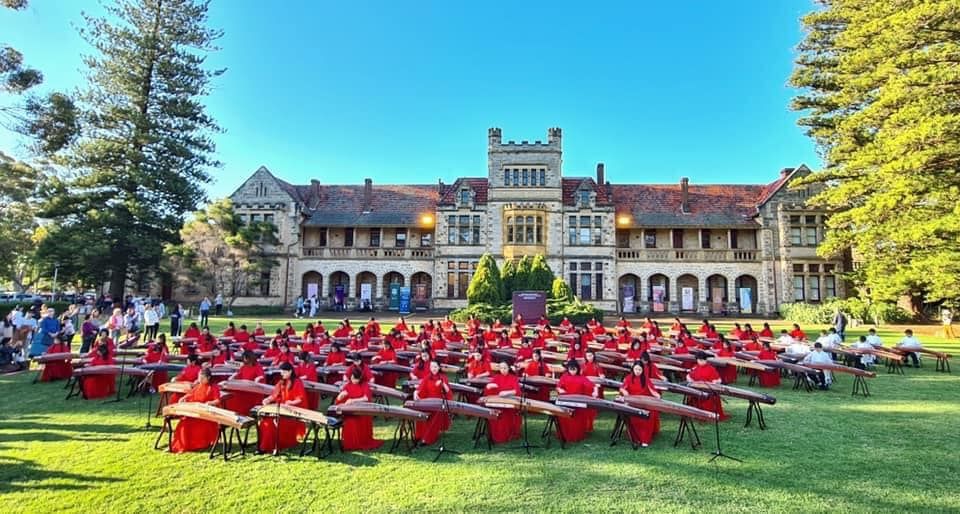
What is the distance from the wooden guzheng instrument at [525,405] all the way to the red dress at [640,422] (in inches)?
44.0

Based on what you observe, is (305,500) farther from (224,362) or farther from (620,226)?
(620,226)

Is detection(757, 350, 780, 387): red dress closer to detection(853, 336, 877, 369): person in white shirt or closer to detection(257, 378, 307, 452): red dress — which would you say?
detection(853, 336, 877, 369): person in white shirt

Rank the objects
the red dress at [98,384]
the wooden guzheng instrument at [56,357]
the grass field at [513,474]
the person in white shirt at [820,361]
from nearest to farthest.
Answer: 1. the grass field at [513,474]
2. the red dress at [98,384]
3. the wooden guzheng instrument at [56,357]
4. the person in white shirt at [820,361]

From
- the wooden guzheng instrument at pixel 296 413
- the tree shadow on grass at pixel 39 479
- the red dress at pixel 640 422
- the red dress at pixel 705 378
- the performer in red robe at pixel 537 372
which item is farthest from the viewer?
the performer in red robe at pixel 537 372

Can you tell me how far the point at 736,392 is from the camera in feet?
24.1

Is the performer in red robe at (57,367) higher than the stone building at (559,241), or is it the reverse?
the stone building at (559,241)

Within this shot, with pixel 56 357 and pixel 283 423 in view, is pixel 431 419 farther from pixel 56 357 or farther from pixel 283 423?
pixel 56 357

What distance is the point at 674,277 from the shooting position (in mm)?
34125

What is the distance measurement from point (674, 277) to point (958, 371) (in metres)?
20.9

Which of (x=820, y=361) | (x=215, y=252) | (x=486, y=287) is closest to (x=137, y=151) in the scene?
(x=215, y=252)

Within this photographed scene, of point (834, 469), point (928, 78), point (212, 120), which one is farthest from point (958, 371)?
point (212, 120)

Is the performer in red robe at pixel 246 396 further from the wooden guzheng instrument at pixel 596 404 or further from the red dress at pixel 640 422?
the red dress at pixel 640 422

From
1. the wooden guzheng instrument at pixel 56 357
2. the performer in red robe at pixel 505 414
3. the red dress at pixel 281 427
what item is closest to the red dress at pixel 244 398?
the red dress at pixel 281 427

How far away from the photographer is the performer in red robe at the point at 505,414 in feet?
23.7
